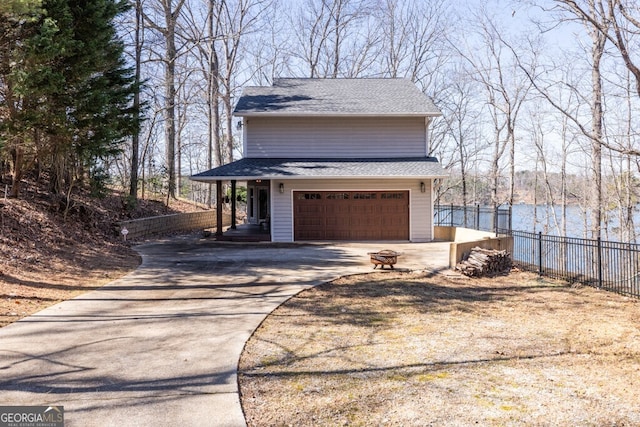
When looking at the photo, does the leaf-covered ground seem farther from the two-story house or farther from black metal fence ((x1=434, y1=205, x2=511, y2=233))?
black metal fence ((x1=434, y1=205, x2=511, y2=233))

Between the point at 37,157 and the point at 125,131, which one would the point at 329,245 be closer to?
the point at 125,131

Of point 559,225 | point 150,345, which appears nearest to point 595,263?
point 150,345

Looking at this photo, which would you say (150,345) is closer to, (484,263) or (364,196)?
(484,263)

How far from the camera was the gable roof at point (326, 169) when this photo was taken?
16453 mm

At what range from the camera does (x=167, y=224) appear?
773 inches

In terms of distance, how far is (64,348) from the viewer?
527 cm

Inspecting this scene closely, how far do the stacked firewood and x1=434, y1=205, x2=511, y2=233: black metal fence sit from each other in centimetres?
248

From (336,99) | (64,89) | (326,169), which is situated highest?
(336,99)

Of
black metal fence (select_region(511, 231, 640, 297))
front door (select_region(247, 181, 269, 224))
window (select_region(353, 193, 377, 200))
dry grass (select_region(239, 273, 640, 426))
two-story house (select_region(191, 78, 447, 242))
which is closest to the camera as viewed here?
dry grass (select_region(239, 273, 640, 426))

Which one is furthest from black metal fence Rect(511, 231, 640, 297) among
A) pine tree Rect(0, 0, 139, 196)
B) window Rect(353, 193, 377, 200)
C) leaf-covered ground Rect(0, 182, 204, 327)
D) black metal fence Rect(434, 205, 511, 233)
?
pine tree Rect(0, 0, 139, 196)

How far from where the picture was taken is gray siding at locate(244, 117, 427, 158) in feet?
61.1

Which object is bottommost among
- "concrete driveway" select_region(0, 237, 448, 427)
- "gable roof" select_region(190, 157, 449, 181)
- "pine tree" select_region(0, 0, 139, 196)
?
"concrete driveway" select_region(0, 237, 448, 427)

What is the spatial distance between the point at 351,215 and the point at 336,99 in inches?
229

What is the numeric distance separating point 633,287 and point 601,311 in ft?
10.0
